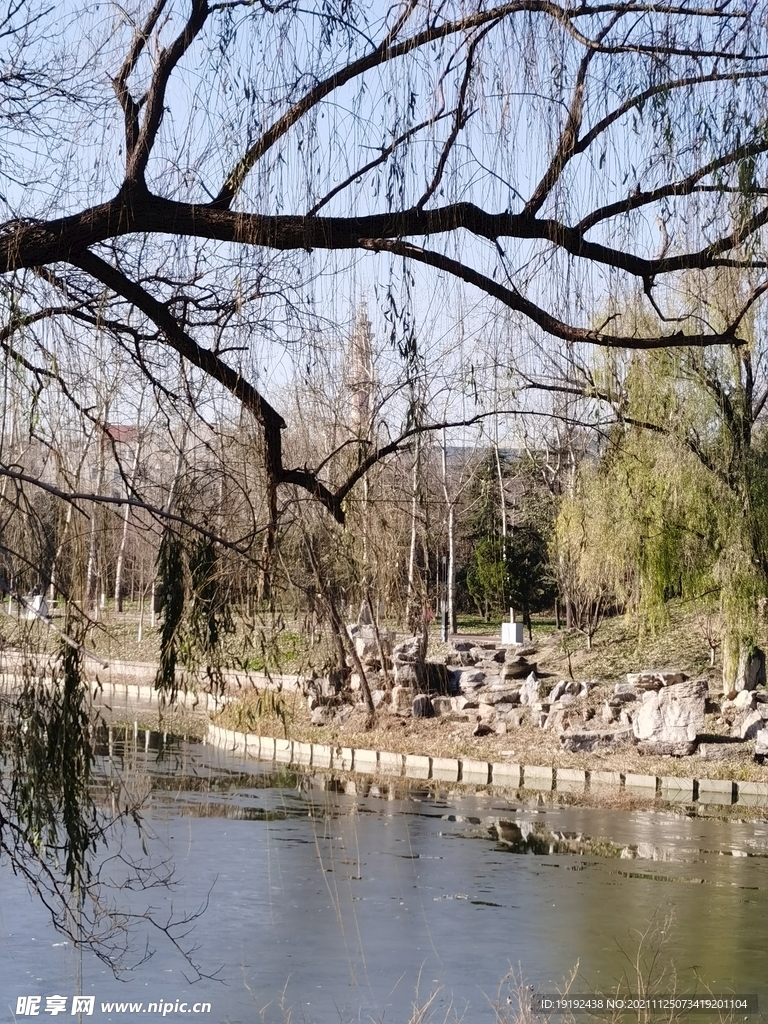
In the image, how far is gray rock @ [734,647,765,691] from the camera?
13.2 meters

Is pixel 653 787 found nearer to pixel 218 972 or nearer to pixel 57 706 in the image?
pixel 218 972

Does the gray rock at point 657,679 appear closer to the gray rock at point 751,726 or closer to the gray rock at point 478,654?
the gray rock at point 751,726

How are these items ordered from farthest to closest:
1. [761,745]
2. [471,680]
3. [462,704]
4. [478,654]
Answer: [478,654] < [471,680] < [462,704] < [761,745]

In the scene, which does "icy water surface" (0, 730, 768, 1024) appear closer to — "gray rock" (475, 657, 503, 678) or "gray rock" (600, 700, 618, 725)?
"gray rock" (600, 700, 618, 725)

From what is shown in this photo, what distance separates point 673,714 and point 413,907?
5196 millimetres

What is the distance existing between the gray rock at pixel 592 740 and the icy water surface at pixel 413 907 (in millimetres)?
1631

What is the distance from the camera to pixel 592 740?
12180 millimetres

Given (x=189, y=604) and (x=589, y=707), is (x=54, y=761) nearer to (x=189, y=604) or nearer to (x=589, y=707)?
(x=189, y=604)

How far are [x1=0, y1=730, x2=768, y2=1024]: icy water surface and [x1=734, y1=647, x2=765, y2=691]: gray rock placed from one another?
3.65 meters

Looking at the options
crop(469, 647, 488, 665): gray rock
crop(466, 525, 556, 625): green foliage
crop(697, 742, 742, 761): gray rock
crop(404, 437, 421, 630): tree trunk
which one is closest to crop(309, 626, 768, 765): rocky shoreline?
crop(697, 742, 742, 761): gray rock

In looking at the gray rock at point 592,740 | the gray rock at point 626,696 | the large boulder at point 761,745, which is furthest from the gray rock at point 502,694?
the large boulder at point 761,745

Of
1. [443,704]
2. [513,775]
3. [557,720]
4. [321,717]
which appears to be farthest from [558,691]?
[321,717]

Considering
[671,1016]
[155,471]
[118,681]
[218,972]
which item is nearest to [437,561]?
[155,471]

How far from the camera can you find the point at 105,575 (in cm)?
207
